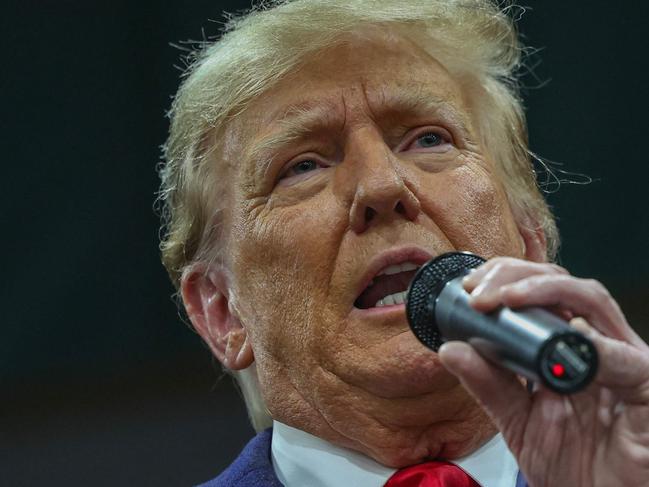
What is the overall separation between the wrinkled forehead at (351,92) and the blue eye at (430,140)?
50 mm

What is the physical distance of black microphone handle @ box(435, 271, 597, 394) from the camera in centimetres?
122

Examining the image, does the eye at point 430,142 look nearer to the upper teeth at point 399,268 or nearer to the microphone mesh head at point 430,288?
the upper teeth at point 399,268

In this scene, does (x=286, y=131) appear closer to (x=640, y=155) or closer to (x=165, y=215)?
(x=165, y=215)

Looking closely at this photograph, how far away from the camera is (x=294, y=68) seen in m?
2.22

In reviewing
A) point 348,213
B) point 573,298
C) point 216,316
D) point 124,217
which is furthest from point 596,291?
point 124,217

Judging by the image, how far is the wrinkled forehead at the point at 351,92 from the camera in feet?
7.07

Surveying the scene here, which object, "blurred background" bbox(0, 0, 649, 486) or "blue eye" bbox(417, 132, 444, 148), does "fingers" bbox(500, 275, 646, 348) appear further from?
"blurred background" bbox(0, 0, 649, 486)

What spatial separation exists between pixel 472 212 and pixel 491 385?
23.7 inches

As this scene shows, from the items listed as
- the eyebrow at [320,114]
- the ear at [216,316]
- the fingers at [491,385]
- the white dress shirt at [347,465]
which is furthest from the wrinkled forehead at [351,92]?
the fingers at [491,385]

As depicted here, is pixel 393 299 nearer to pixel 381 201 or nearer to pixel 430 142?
pixel 381 201

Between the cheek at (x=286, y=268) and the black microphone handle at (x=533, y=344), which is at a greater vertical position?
the black microphone handle at (x=533, y=344)

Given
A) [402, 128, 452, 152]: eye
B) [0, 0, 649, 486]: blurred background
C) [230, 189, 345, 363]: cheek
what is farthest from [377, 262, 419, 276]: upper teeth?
[0, 0, 649, 486]: blurred background

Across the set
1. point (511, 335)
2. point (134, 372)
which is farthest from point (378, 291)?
point (134, 372)

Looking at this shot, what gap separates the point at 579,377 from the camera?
123cm
